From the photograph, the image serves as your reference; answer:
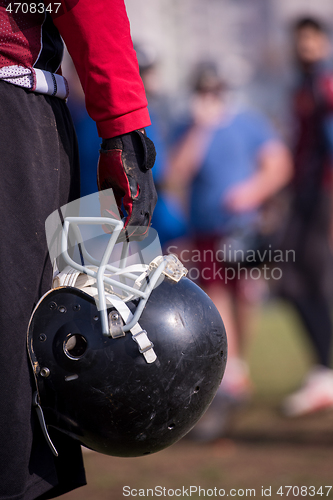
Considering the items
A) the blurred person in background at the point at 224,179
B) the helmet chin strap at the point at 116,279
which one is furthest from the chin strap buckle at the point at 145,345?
the blurred person in background at the point at 224,179

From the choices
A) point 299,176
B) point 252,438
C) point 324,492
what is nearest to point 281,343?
point 299,176

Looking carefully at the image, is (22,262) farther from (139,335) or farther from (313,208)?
(313,208)

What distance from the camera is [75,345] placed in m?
1.43

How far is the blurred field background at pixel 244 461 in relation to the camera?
285 centimetres

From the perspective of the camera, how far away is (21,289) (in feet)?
A: 4.54

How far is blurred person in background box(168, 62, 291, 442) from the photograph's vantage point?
13.5ft

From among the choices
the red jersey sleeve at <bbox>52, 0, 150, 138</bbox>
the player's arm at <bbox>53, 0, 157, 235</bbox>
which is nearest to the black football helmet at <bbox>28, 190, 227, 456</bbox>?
the player's arm at <bbox>53, 0, 157, 235</bbox>

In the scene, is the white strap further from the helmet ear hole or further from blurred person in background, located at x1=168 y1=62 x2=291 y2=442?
blurred person in background, located at x1=168 y1=62 x2=291 y2=442

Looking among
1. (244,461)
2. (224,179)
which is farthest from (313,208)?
(244,461)

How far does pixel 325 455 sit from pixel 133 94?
94.6 inches

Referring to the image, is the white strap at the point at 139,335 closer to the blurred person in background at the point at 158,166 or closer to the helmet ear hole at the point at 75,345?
the helmet ear hole at the point at 75,345

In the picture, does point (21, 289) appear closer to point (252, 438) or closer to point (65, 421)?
point (65, 421)

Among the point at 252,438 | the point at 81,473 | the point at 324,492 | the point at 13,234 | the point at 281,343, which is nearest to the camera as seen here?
the point at 13,234

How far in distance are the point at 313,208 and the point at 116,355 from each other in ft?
10.9
